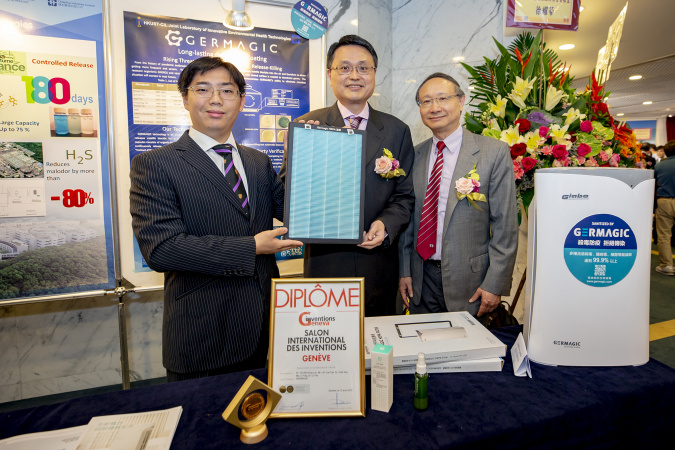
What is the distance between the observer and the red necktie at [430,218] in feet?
6.96

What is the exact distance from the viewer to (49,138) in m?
2.49

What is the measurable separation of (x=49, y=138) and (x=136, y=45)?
814mm

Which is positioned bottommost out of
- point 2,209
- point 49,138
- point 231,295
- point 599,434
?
point 599,434

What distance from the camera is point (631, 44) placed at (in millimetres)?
6863

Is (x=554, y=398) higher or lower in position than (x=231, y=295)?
lower

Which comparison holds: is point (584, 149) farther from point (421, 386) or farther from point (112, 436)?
point (112, 436)

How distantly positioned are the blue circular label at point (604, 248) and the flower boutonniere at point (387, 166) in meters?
0.91

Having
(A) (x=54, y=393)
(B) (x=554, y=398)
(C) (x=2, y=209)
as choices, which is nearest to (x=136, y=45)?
(C) (x=2, y=209)

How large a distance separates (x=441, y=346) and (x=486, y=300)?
0.97m

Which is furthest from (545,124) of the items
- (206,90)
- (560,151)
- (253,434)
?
(253,434)

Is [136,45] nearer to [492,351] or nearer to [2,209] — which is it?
[2,209]

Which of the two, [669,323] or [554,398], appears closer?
[554,398]

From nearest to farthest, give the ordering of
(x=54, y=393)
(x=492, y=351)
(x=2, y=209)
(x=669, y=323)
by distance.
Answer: (x=492, y=351)
(x=2, y=209)
(x=54, y=393)
(x=669, y=323)

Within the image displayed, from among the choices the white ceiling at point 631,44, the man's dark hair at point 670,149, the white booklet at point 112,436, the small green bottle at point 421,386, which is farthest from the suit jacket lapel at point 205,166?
the man's dark hair at point 670,149
